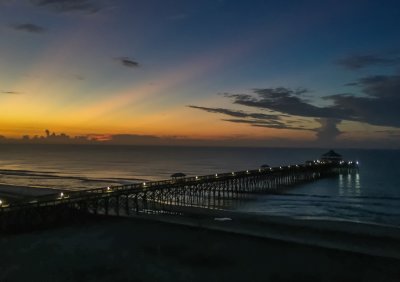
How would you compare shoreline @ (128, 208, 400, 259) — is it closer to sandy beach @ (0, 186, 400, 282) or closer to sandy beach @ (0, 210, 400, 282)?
sandy beach @ (0, 186, 400, 282)


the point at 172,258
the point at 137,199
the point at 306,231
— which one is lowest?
the point at 172,258

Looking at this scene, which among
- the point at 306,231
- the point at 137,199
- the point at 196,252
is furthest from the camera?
the point at 137,199

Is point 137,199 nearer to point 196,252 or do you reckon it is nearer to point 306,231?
point 196,252

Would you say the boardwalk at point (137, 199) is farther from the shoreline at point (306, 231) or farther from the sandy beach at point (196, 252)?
the shoreline at point (306, 231)

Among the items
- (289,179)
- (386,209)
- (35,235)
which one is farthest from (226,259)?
(289,179)

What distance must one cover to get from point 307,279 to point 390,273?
15.8 ft

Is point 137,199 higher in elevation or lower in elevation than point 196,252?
higher

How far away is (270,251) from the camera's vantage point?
25.1 metres

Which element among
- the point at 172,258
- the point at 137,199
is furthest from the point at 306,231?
the point at 137,199

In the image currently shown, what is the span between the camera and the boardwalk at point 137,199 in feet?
98.9

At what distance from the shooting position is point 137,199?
40.5 meters

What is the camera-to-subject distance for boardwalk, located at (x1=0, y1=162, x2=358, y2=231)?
1187 inches

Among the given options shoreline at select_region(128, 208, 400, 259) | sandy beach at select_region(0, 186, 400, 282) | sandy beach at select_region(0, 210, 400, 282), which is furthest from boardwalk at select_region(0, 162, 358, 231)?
shoreline at select_region(128, 208, 400, 259)

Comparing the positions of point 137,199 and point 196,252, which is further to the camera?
point 137,199
